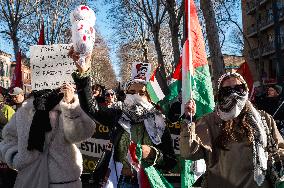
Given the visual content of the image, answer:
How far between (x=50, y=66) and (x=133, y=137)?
2.98 ft

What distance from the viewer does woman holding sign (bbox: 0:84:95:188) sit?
3336 mm

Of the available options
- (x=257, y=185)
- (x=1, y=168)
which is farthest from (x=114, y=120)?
(x=1, y=168)

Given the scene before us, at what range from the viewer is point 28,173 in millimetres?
3398

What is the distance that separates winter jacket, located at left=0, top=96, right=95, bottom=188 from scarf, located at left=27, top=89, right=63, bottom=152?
1.5 inches

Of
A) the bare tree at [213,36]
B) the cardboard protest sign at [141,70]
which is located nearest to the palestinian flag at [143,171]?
the cardboard protest sign at [141,70]

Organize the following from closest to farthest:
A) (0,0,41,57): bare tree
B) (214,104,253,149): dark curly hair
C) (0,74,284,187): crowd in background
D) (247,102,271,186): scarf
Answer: (247,102,271,186): scarf
(214,104,253,149): dark curly hair
(0,74,284,187): crowd in background
(0,0,41,57): bare tree

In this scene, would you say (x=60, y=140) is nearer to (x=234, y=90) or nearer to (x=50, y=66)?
(x=50, y=66)

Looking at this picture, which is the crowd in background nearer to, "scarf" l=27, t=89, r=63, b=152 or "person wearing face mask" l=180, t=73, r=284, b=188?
"scarf" l=27, t=89, r=63, b=152

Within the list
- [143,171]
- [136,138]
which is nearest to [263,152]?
[143,171]

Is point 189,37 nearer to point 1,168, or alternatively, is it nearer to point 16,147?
point 16,147

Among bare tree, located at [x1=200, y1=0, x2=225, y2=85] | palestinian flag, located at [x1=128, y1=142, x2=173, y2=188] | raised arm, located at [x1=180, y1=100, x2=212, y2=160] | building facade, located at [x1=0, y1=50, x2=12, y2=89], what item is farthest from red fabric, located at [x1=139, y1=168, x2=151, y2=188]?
building facade, located at [x1=0, y1=50, x2=12, y2=89]

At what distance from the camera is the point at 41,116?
11.1 ft

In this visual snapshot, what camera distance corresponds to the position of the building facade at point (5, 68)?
84438 mm

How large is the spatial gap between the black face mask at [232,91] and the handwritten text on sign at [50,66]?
108cm
